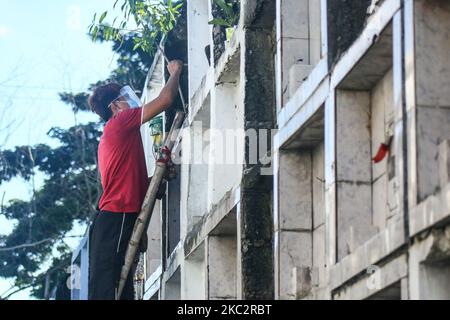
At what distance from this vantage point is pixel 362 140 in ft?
51.3

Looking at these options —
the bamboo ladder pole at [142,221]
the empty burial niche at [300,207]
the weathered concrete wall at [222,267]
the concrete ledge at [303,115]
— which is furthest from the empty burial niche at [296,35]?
the bamboo ladder pole at [142,221]

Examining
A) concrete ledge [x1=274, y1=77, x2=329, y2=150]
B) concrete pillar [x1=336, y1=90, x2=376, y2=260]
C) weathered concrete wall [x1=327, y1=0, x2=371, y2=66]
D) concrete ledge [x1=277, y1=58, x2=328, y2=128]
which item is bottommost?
concrete pillar [x1=336, y1=90, x2=376, y2=260]

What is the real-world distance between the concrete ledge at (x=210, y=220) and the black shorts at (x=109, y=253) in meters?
0.97

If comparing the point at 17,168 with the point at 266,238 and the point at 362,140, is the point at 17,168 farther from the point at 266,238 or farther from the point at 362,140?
the point at 362,140

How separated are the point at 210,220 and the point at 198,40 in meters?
4.26

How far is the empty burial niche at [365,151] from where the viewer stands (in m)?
15.0

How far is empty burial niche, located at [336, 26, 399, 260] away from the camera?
1501 cm

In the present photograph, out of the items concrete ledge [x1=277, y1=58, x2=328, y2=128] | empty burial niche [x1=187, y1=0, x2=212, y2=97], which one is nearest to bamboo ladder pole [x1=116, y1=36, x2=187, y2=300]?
empty burial niche [x1=187, y1=0, x2=212, y2=97]

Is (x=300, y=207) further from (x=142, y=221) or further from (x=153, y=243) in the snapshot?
(x=153, y=243)

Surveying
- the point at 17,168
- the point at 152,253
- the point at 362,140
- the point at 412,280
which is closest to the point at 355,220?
the point at 362,140

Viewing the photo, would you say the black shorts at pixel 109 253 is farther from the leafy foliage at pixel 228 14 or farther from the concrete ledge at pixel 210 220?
the leafy foliage at pixel 228 14

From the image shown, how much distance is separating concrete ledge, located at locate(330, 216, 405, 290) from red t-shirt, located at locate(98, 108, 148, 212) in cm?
761

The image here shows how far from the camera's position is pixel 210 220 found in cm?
→ 2147

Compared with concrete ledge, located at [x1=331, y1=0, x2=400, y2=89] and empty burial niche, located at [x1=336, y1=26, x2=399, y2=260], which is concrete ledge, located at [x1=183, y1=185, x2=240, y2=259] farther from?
concrete ledge, located at [x1=331, y1=0, x2=400, y2=89]
